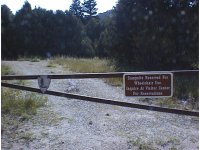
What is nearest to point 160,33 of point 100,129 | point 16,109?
point 16,109

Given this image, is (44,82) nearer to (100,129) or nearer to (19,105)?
(100,129)

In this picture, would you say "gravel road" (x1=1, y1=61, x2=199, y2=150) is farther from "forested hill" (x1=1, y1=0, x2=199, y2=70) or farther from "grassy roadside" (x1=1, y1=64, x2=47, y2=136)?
"forested hill" (x1=1, y1=0, x2=199, y2=70)

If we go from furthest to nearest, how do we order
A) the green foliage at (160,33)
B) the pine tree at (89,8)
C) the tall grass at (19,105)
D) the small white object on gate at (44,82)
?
the pine tree at (89,8)
the green foliage at (160,33)
the tall grass at (19,105)
the small white object on gate at (44,82)

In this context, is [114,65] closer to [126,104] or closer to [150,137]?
[150,137]

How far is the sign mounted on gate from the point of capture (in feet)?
11.6

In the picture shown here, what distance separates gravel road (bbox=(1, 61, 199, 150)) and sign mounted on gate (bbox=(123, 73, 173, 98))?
1.63 m

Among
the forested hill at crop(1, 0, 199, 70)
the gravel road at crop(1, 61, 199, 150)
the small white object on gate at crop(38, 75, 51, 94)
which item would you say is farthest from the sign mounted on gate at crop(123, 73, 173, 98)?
the forested hill at crop(1, 0, 199, 70)

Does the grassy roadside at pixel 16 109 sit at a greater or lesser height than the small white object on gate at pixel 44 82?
lesser

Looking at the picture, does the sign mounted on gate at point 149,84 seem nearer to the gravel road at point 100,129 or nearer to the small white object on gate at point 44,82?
the small white object on gate at point 44,82

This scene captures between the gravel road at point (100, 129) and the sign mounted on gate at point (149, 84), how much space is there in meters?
1.63

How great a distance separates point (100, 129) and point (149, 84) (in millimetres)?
2578

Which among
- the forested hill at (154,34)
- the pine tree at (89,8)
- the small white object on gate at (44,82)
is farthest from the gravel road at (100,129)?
the pine tree at (89,8)

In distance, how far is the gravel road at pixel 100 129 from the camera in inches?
201

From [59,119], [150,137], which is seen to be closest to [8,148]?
[59,119]
